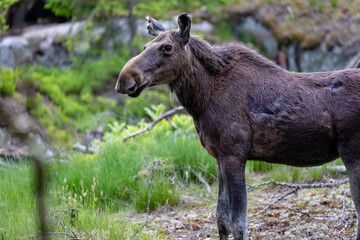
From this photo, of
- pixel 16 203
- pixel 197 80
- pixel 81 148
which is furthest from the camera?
pixel 81 148

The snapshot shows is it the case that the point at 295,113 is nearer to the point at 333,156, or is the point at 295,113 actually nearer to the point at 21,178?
the point at 333,156

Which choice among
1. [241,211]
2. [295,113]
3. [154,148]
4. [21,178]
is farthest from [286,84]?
[21,178]

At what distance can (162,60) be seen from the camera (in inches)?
175

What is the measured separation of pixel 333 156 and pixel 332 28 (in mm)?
9903

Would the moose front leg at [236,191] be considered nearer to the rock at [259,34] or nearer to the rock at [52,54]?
the rock at [259,34]

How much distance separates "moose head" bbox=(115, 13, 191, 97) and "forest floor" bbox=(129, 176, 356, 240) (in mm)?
1873

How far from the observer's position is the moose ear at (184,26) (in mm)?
4387

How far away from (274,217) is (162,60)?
9.00ft

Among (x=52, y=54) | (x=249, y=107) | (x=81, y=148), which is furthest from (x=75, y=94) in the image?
(x=249, y=107)

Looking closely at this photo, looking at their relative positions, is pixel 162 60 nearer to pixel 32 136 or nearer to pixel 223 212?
pixel 223 212

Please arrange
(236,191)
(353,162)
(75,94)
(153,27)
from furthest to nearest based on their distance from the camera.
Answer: (75,94) → (153,27) → (236,191) → (353,162)

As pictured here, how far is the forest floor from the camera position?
5.16 meters

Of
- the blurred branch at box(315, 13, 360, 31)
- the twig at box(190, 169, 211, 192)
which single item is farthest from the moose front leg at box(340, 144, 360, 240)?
the blurred branch at box(315, 13, 360, 31)

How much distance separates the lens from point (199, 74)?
4.65 meters
